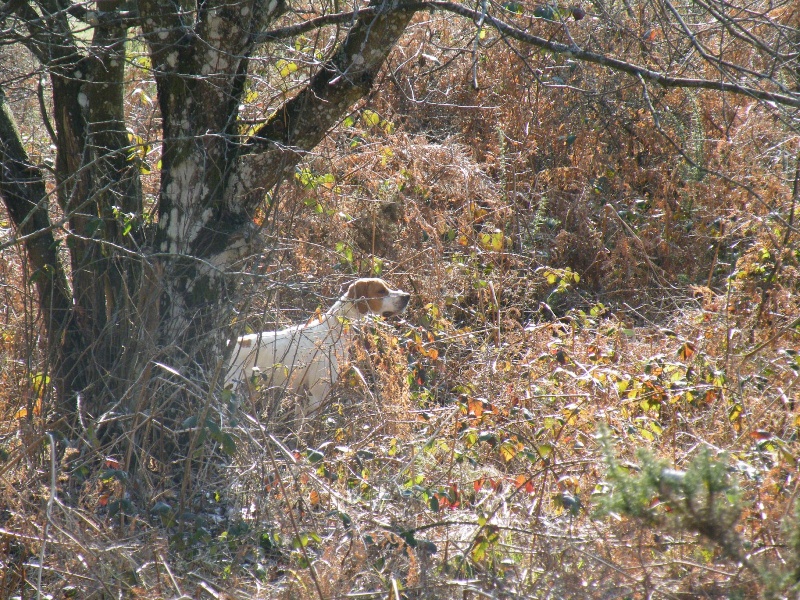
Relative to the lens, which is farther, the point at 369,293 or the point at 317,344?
the point at 369,293

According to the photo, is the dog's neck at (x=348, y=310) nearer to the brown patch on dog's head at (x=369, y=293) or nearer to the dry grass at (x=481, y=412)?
the brown patch on dog's head at (x=369, y=293)

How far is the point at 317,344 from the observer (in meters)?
3.93

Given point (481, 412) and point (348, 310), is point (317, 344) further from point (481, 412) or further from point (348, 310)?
point (348, 310)

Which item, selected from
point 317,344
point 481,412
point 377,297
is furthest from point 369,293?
point 481,412

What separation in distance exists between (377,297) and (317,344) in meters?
1.35

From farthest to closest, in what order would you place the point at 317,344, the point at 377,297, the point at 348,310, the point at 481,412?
1. the point at 377,297
2. the point at 348,310
3. the point at 317,344
4. the point at 481,412

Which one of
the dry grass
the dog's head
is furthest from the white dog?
the dry grass

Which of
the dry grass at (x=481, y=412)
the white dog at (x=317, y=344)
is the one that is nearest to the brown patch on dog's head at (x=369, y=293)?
the white dog at (x=317, y=344)

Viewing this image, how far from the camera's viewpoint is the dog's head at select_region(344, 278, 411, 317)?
17.0ft

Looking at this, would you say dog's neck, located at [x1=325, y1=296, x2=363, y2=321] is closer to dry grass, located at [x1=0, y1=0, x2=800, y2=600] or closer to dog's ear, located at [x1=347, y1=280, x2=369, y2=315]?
dog's ear, located at [x1=347, y1=280, x2=369, y2=315]

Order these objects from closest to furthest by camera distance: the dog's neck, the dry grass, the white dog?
1. the dry grass
2. the white dog
3. the dog's neck

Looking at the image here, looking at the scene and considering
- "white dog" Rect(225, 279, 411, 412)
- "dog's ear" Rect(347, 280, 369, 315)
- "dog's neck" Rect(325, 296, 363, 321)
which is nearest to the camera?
"white dog" Rect(225, 279, 411, 412)

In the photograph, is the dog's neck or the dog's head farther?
the dog's head

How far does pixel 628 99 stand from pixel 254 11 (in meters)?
5.40
